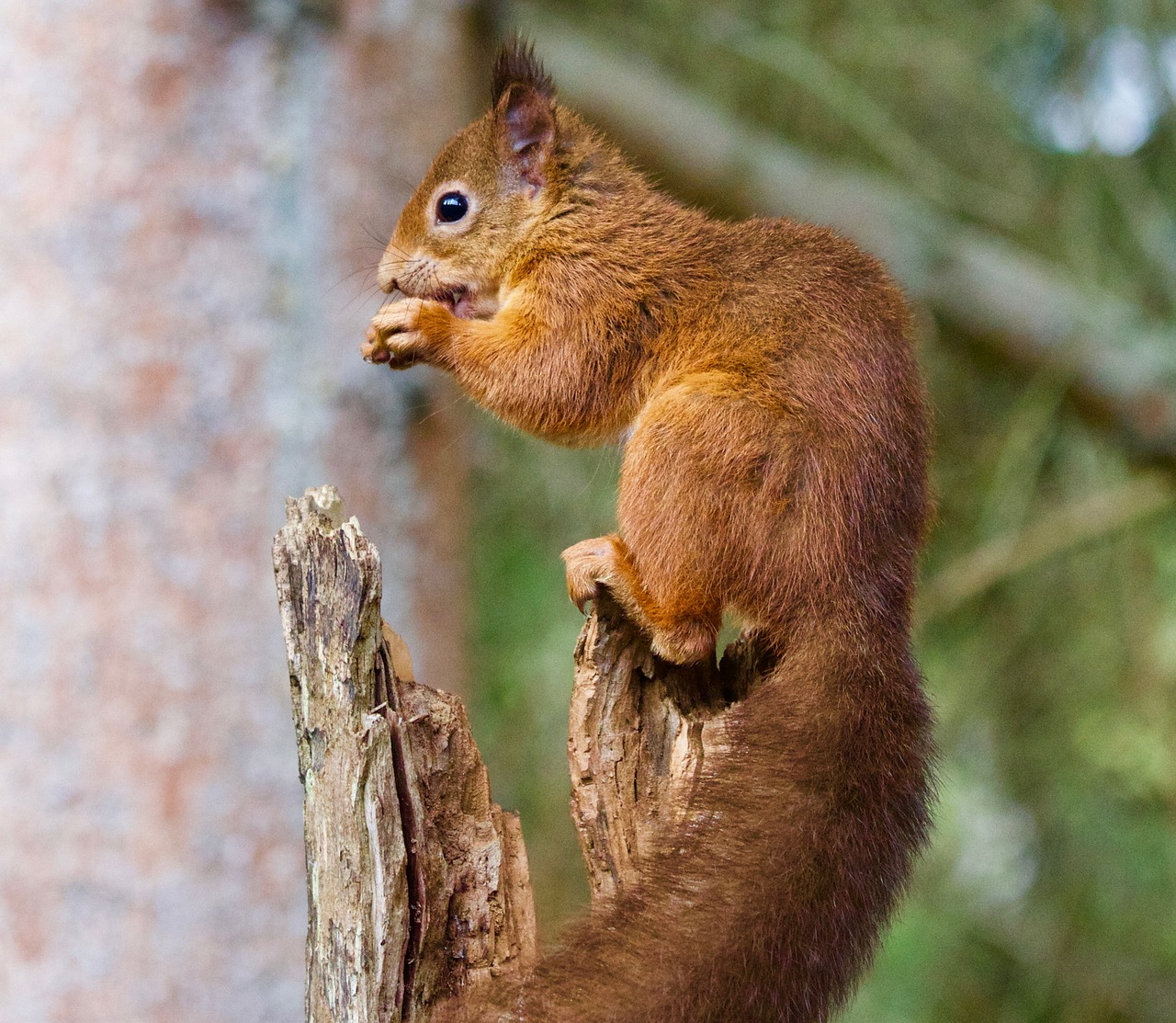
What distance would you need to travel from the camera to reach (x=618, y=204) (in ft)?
5.65

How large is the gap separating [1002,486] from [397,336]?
2009 millimetres

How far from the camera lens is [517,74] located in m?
1.76

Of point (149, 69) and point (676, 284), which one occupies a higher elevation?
point (149, 69)

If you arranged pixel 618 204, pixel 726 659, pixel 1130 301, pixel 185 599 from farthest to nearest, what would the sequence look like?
pixel 1130 301, pixel 185 599, pixel 618 204, pixel 726 659

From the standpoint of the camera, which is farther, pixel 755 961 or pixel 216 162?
pixel 216 162

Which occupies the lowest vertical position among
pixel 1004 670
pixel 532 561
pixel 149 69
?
pixel 1004 670

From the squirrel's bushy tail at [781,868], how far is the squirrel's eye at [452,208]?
855 millimetres

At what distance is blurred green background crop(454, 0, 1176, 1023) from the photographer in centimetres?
294

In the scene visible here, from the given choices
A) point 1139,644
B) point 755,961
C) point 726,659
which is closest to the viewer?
point 755,961

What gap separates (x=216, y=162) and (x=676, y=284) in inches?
48.8

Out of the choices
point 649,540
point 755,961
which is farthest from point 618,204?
point 755,961

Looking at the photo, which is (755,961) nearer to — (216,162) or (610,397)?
(610,397)

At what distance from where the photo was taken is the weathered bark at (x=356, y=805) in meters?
1.11

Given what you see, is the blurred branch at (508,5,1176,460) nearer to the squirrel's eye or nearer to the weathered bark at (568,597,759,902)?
the squirrel's eye
